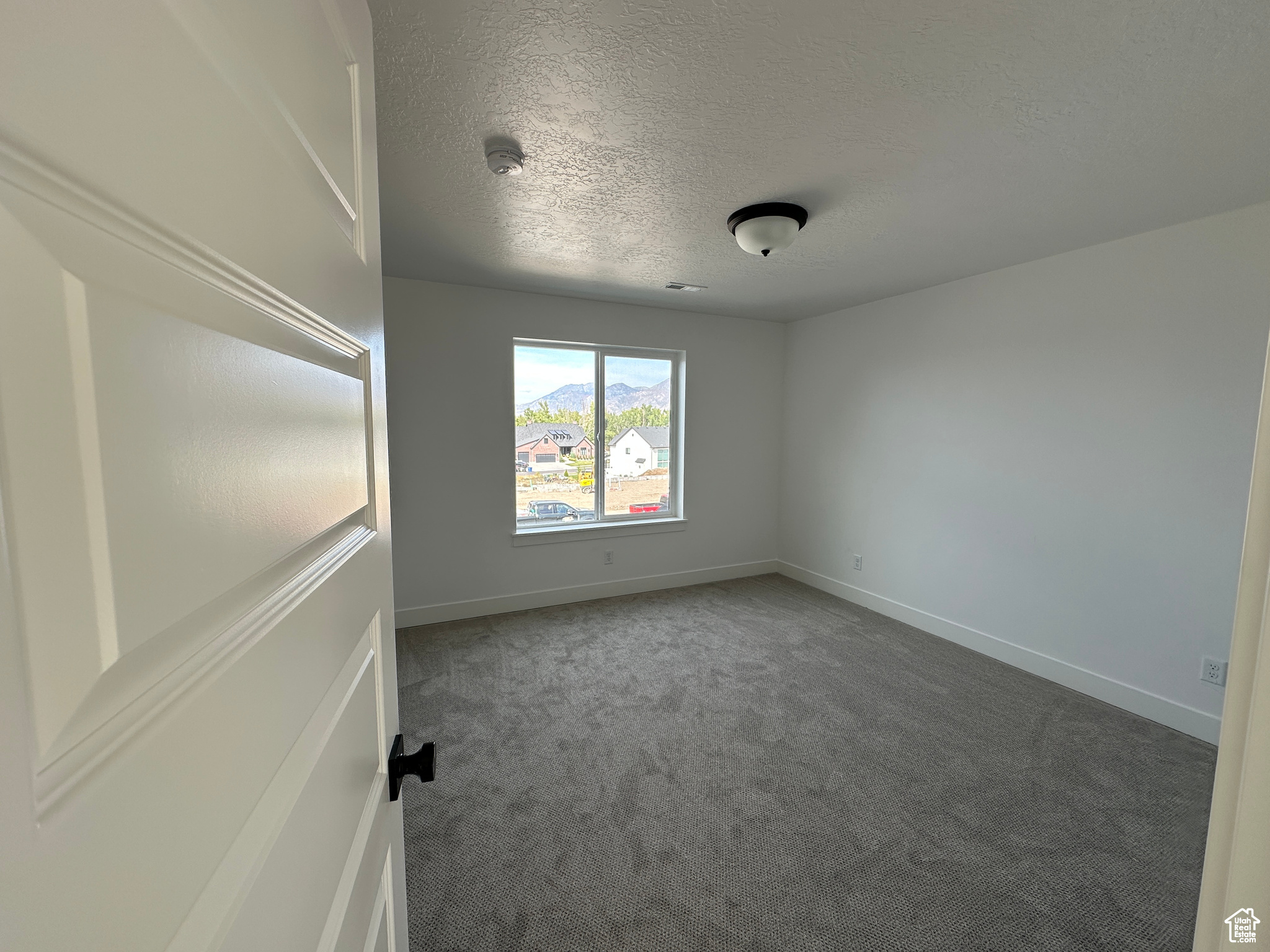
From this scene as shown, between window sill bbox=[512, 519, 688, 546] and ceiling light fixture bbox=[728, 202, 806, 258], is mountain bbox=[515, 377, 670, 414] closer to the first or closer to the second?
window sill bbox=[512, 519, 688, 546]

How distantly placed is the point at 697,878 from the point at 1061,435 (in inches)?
115

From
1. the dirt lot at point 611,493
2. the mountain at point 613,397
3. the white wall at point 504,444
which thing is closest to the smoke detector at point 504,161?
the white wall at point 504,444

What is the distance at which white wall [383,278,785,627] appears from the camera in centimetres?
347

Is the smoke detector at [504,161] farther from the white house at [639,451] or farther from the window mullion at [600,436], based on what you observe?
the white house at [639,451]

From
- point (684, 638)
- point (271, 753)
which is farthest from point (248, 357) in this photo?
point (684, 638)

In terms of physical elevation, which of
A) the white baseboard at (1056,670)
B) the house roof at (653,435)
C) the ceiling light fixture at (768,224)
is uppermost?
the ceiling light fixture at (768,224)

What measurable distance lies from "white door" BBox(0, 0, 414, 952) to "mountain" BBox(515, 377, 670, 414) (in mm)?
3445

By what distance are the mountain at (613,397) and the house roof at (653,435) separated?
0.59 ft

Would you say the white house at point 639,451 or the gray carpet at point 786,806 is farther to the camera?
the white house at point 639,451

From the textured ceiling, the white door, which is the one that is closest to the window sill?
the textured ceiling

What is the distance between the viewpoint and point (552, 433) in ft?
13.2

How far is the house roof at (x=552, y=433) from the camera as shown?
12.8ft

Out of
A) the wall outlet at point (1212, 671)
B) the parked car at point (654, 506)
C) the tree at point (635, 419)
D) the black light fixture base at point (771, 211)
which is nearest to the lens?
the black light fixture base at point (771, 211)
